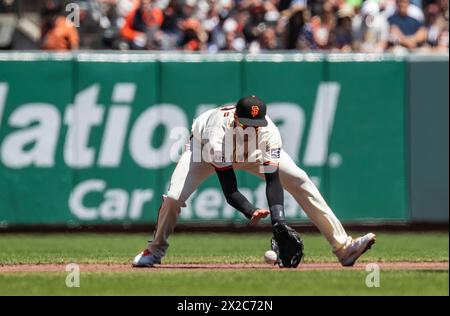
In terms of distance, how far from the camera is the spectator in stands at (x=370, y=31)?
18.5 meters

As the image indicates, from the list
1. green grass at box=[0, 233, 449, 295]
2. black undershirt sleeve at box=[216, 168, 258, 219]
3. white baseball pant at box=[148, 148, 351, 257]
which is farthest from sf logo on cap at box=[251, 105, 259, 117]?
green grass at box=[0, 233, 449, 295]

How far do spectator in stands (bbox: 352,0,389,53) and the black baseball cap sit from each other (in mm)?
7659

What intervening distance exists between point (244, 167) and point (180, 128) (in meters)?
5.94

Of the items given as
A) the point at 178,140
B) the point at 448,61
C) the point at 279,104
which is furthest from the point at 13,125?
the point at 448,61

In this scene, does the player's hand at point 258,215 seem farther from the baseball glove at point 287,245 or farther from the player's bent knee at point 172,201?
the player's bent knee at point 172,201

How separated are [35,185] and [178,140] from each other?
7.13ft

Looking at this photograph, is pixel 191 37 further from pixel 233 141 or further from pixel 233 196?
pixel 233 196

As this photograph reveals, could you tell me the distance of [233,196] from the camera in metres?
10.9

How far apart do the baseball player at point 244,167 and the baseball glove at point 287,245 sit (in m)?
0.01

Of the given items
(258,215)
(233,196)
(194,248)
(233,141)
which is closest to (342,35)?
(194,248)

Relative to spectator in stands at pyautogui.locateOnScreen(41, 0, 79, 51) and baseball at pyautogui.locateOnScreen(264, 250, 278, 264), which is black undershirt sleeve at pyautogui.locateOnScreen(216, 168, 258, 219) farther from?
spectator in stands at pyautogui.locateOnScreen(41, 0, 79, 51)

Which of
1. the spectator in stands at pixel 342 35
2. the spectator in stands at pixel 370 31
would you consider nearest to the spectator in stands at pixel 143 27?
the spectator in stands at pixel 342 35

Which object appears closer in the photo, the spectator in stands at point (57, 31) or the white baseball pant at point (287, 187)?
the white baseball pant at point (287, 187)

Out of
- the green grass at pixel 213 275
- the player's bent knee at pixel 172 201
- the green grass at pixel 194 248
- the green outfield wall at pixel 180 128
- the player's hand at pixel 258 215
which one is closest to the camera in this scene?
the green grass at pixel 213 275
